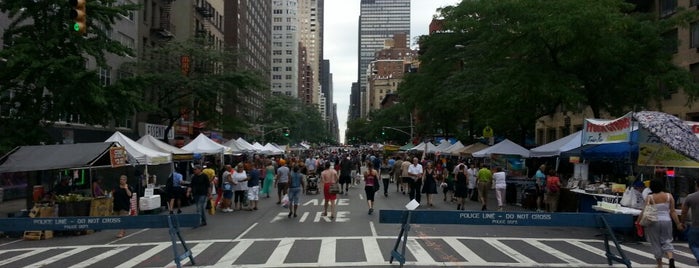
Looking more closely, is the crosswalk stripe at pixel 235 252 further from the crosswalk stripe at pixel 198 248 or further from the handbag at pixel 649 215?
the handbag at pixel 649 215

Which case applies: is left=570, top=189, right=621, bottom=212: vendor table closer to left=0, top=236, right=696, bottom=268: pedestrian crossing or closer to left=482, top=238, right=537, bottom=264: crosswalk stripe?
left=0, top=236, right=696, bottom=268: pedestrian crossing

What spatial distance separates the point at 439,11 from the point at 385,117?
72.7 meters

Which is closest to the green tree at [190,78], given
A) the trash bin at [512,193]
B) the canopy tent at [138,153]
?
the canopy tent at [138,153]

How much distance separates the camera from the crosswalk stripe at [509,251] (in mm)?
10539

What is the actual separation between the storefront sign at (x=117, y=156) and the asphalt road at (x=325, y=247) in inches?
102

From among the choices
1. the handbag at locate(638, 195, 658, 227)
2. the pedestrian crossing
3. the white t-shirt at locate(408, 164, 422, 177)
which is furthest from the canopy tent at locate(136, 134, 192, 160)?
Answer: the handbag at locate(638, 195, 658, 227)

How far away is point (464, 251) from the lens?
11.5 m

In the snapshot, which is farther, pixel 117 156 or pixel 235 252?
pixel 117 156

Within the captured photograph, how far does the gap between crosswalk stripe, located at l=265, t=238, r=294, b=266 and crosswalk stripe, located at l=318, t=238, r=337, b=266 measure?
2.18ft

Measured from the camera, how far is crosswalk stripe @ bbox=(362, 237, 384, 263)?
10445mm

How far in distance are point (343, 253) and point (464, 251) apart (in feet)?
7.99

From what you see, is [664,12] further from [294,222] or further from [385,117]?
[385,117]

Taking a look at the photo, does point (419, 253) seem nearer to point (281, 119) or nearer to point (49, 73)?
point (49, 73)

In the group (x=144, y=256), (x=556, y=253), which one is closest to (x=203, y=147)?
(x=144, y=256)
